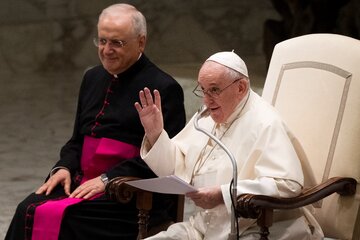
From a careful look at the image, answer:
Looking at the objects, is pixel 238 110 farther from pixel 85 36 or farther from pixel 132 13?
pixel 85 36

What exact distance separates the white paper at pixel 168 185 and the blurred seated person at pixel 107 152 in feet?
1.79

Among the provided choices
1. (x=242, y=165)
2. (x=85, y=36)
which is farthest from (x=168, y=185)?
(x=85, y=36)

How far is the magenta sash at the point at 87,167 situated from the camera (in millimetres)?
4758

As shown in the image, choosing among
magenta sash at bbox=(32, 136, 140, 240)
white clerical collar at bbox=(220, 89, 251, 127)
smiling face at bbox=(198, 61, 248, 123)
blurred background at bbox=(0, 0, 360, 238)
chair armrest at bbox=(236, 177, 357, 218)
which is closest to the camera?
chair armrest at bbox=(236, 177, 357, 218)

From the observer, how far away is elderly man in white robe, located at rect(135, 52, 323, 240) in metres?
4.16

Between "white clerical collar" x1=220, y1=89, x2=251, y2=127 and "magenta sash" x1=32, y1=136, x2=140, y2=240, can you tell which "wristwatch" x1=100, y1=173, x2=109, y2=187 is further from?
"white clerical collar" x1=220, y1=89, x2=251, y2=127

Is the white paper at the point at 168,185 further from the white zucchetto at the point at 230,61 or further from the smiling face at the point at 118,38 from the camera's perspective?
the smiling face at the point at 118,38

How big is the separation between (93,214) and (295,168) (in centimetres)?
114

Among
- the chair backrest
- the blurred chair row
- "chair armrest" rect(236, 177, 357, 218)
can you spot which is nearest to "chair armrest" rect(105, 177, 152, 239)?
the blurred chair row

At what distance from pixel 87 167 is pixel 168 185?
3.28 ft

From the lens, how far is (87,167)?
16.6 feet

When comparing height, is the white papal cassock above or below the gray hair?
below

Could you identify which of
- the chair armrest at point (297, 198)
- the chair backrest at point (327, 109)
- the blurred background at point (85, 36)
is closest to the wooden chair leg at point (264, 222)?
the chair armrest at point (297, 198)

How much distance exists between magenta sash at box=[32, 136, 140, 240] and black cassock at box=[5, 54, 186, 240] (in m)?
0.03
